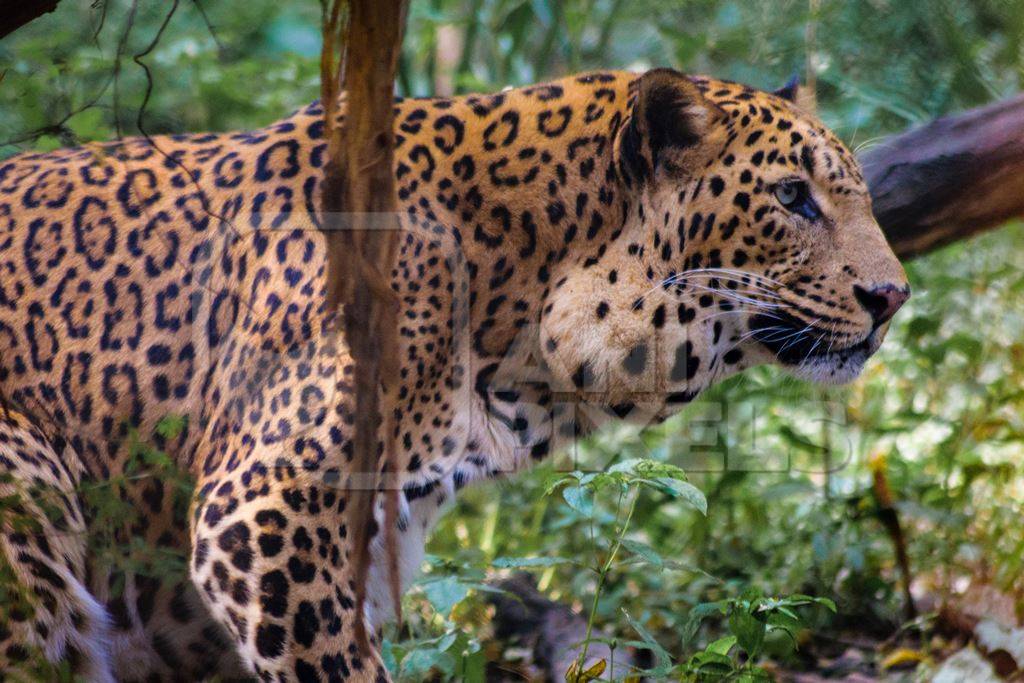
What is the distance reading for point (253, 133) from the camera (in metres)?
4.89

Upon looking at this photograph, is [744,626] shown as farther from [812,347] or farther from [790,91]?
[790,91]

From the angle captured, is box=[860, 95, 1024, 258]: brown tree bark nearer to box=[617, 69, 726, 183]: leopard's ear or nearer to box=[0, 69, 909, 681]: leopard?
box=[0, 69, 909, 681]: leopard

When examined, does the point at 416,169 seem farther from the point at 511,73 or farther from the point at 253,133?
the point at 511,73

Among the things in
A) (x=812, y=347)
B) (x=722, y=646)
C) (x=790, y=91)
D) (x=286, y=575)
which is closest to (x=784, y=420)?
(x=790, y=91)

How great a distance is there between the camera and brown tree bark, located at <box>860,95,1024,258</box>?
5590mm

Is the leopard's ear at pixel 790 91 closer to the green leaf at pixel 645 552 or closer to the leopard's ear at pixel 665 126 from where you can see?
the leopard's ear at pixel 665 126

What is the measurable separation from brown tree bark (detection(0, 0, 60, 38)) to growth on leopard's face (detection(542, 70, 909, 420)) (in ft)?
6.63

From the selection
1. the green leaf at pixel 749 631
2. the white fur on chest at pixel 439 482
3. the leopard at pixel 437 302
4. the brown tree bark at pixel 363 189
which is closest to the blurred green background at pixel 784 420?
the white fur on chest at pixel 439 482

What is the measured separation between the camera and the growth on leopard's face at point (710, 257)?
445 cm

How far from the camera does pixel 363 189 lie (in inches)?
121

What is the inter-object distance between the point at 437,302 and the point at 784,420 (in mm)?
3564

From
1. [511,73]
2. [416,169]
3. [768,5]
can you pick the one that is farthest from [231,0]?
[416,169]

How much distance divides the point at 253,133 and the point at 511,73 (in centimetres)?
316

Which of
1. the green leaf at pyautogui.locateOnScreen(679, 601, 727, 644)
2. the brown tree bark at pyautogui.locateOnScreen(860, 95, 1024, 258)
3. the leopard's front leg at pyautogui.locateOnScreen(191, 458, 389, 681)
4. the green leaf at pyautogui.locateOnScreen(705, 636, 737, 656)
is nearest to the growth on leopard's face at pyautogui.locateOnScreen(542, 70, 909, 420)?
the green leaf at pyautogui.locateOnScreen(679, 601, 727, 644)
